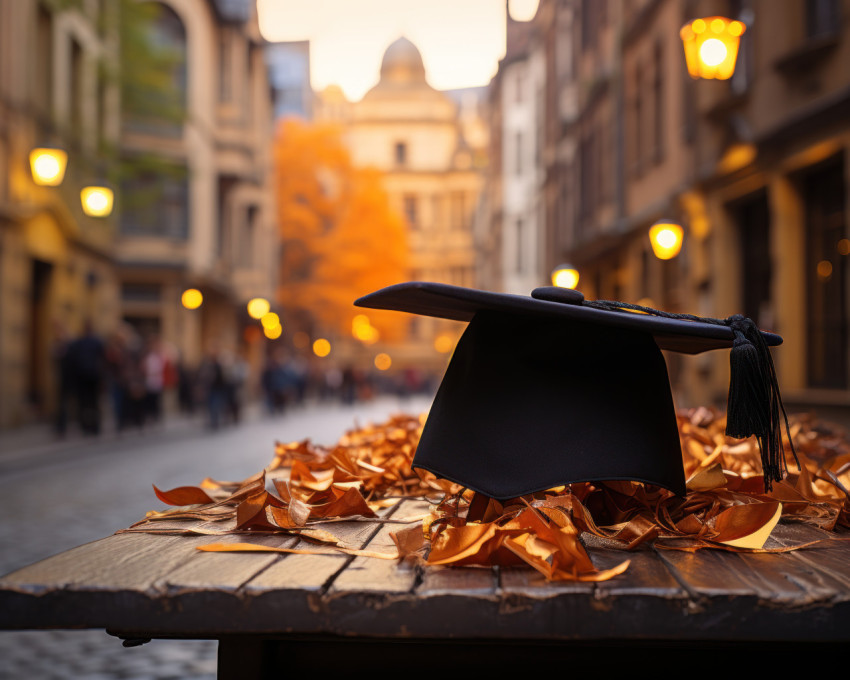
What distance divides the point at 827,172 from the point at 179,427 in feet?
47.8

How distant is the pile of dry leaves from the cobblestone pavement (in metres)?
1.12

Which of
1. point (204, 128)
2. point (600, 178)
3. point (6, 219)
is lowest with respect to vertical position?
point (6, 219)

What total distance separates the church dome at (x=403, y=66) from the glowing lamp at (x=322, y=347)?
32.7 m

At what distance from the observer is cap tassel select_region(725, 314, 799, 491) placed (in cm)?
186

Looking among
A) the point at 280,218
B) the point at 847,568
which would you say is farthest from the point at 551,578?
the point at 280,218

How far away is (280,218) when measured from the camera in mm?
52062

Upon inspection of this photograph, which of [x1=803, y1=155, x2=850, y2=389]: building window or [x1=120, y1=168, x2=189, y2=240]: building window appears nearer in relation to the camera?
[x1=803, y1=155, x2=850, y2=389]: building window

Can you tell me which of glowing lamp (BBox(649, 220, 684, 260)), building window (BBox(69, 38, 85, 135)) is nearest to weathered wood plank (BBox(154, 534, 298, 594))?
glowing lamp (BBox(649, 220, 684, 260))

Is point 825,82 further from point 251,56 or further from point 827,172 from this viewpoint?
point 251,56

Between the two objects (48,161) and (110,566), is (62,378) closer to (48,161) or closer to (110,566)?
(48,161)

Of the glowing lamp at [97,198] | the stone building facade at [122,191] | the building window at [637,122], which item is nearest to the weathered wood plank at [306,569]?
the stone building facade at [122,191]

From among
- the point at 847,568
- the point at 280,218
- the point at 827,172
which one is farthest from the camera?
the point at 280,218

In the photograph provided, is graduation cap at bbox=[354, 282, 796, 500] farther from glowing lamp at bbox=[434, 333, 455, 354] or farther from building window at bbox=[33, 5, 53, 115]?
glowing lamp at bbox=[434, 333, 455, 354]

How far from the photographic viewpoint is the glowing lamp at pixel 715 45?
413 inches
